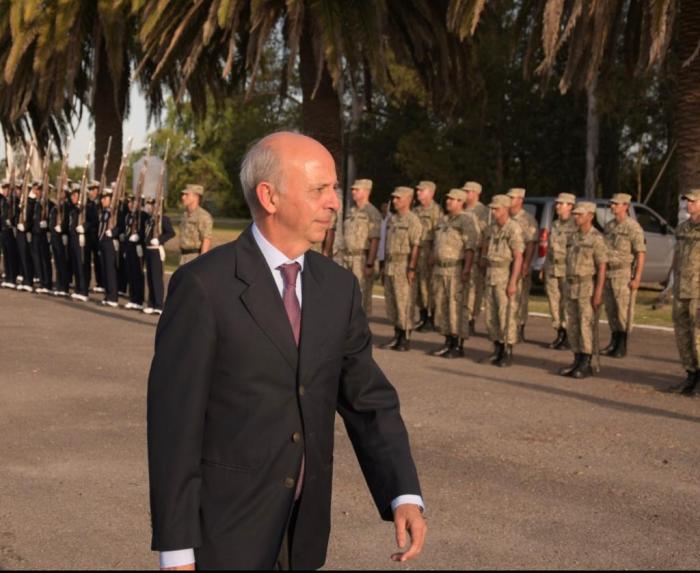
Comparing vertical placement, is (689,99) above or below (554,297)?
above

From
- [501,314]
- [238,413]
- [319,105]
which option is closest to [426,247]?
[501,314]

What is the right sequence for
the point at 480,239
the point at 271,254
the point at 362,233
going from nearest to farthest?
the point at 271,254
the point at 480,239
the point at 362,233

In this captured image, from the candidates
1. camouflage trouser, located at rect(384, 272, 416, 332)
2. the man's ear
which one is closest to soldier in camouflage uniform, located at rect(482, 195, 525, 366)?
camouflage trouser, located at rect(384, 272, 416, 332)

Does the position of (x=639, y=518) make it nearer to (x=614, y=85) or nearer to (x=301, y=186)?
(x=301, y=186)

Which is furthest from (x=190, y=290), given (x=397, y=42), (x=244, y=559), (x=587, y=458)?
(x=397, y=42)

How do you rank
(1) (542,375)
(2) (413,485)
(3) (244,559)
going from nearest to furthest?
(3) (244,559) < (2) (413,485) < (1) (542,375)

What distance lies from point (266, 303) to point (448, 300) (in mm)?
10326

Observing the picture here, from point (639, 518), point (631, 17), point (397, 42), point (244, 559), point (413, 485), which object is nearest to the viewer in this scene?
point (244, 559)

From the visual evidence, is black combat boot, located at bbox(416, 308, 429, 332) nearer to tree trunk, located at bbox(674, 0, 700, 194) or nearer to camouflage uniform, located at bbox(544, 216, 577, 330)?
camouflage uniform, located at bbox(544, 216, 577, 330)

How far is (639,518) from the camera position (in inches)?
247

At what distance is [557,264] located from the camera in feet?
46.5

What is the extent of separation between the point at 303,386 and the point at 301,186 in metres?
0.49

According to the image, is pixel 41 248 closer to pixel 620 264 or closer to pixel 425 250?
pixel 425 250

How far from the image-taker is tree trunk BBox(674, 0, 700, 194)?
16.0 metres
